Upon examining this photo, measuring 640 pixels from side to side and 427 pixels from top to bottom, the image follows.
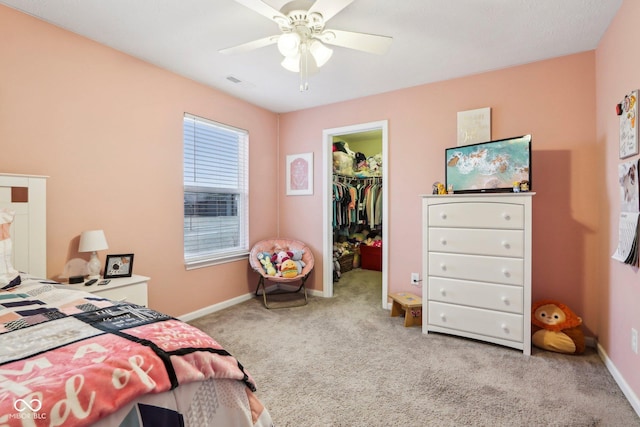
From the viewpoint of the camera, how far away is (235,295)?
3615mm

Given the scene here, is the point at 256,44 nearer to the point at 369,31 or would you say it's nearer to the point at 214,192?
the point at 369,31

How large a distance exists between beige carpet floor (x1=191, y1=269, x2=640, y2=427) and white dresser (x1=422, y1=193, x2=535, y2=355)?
17 centimetres

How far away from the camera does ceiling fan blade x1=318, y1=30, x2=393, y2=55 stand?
5.97ft

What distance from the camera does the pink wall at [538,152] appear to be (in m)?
2.52

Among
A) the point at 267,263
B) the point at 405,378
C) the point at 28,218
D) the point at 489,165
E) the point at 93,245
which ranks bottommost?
the point at 405,378

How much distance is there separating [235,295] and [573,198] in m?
3.49

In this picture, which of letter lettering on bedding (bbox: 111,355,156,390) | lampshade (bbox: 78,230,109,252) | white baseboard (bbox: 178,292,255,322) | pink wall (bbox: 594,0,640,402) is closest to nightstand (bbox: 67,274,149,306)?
lampshade (bbox: 78,230,109,252)

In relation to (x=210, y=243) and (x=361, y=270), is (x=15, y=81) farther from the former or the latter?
(x=361, y=270)

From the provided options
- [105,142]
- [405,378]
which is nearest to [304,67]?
[105,142]

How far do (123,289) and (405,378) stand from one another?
6.80ft

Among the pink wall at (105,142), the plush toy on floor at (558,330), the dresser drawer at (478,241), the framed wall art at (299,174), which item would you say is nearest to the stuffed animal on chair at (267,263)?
the pink wall at (105,142)

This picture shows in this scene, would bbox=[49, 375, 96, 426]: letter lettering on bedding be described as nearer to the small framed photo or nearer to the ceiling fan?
the ceiling fan

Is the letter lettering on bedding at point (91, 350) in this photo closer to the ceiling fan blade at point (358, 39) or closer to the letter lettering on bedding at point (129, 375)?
the letter lettering on bedding at point (129, 375)

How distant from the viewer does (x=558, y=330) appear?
238cm
